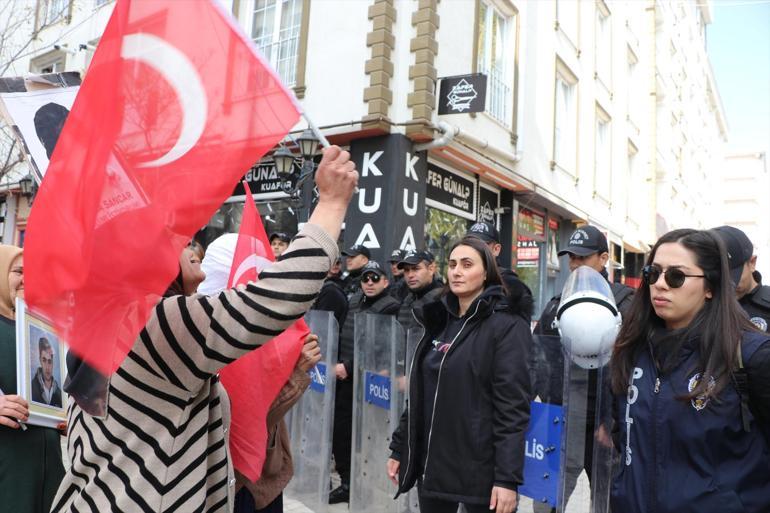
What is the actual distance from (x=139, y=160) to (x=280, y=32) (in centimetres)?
1100

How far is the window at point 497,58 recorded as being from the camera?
1165 centimetres

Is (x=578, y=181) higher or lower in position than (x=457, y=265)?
higher

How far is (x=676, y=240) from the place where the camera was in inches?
83.5

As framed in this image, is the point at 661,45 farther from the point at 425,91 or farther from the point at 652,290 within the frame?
the point at 652,290

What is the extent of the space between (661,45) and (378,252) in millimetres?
Answer: 21192

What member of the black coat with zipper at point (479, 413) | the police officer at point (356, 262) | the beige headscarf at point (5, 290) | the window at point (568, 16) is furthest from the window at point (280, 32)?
the black coat with zipper at point (479, 413)

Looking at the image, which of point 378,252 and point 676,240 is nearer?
point 676,240

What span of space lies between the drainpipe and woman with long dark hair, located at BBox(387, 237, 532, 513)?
22.9ft

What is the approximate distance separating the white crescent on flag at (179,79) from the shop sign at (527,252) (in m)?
12.8

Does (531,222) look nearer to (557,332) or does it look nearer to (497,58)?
(497,58)

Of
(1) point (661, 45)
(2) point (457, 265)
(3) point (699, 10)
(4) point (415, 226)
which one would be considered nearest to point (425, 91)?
(4) point (415, 226)

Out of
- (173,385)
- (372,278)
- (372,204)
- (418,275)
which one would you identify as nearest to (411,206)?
(372,204)

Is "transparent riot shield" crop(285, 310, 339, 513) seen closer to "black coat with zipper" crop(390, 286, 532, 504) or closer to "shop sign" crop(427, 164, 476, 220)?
"black coat with zipper" crop(390, 286, 532, 504)

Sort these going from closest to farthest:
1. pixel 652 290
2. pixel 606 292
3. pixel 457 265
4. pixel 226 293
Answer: pixel 226 293, pixel 652 290, pixel 606 292, pixel 457 265
